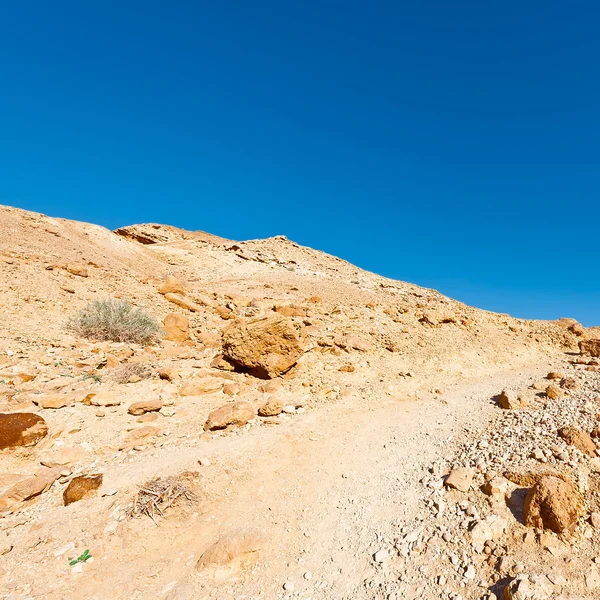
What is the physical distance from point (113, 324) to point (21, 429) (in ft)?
12.2

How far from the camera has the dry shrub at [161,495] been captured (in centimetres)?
346

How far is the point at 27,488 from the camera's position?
3605 millimetres

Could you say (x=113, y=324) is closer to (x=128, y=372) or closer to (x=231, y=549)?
(x=128, y=372)

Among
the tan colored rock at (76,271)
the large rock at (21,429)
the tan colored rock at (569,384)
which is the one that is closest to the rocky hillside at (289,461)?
the large rock at (21,429)

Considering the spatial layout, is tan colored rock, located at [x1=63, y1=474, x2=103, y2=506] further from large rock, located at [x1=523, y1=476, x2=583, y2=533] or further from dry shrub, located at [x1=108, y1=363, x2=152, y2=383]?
large rock, located at [x1=523, y1=476, x2=583, y2=533]

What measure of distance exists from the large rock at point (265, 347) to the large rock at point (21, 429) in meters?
2.89

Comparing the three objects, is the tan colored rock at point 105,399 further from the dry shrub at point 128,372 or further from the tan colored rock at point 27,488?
the tan colored rock at point 27,488

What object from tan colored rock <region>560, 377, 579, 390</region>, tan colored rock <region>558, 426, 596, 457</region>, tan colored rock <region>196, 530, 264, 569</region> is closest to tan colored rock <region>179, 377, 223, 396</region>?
tan colored rock <region>196, 530, 264, 569</region>

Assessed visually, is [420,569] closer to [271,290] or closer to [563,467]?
[563,467]

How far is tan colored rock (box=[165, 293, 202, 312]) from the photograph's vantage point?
10.4 meters

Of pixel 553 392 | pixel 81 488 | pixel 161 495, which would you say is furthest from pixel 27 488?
pixel 553 392

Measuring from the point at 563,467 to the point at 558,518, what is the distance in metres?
0.83

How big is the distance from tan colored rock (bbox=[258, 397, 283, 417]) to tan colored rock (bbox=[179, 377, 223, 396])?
3.22 ft

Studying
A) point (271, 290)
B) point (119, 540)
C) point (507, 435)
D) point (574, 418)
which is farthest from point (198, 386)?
point (271, 290)
